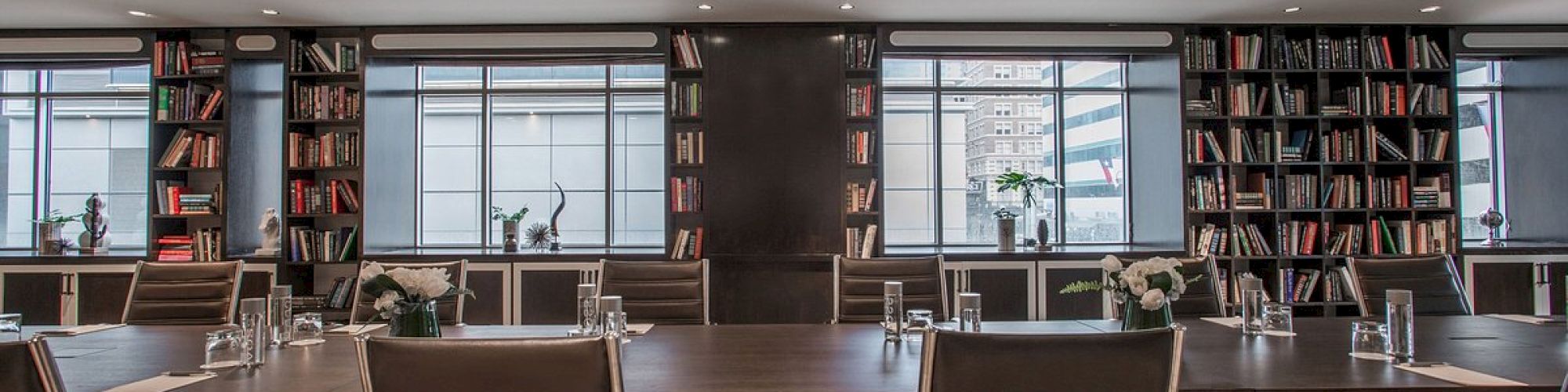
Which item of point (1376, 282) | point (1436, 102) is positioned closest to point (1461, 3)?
point (1436, 102)

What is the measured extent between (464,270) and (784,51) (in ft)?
8.85

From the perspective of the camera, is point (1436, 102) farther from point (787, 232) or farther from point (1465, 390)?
A: point (1465, 390)

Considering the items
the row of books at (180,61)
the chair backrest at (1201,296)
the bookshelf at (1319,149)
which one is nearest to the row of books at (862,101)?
the bookshelf at (1319,149)

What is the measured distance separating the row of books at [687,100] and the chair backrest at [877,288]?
2328 mm

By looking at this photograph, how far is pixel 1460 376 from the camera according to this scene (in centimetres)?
207

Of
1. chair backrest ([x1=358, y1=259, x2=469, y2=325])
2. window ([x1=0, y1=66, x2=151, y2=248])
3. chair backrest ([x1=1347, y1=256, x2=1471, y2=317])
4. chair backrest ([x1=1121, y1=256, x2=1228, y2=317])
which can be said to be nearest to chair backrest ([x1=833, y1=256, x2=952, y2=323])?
chair backrest ([x1=1121, y1=256, x2=1228, y2=317])

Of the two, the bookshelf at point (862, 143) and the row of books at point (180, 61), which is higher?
the row of books at point (180, 61)

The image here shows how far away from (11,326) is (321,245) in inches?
120

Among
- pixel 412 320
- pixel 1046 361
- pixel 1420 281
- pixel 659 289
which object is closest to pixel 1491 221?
pixel 1420 281

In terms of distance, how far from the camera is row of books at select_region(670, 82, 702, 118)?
18.6 ft

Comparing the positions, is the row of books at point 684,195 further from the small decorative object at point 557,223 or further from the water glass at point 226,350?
the water glass at point 226,350

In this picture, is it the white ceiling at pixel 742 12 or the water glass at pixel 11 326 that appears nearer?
the water glass at pixel 11 326

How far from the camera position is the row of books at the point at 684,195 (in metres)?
5.69

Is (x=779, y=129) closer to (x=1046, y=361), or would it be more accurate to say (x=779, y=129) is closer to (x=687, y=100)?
(x=687, y=100)
